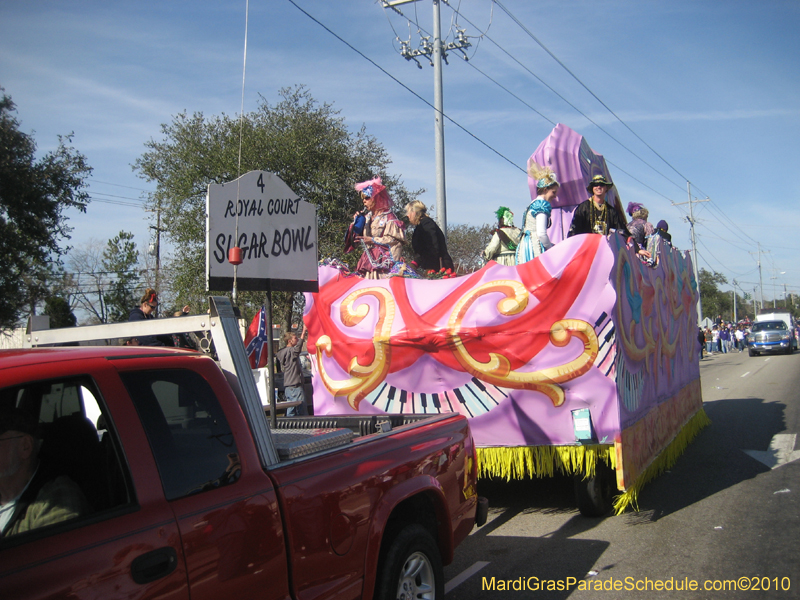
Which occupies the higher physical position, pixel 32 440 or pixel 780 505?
pixel 32 440

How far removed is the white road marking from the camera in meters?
4.21

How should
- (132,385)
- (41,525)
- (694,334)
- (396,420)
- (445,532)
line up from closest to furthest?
(41,525) → (132,385) → (445,532) → (396,420) → (694,334)

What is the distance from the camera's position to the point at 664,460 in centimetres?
699

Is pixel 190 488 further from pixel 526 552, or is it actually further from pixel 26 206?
pixel 26 206

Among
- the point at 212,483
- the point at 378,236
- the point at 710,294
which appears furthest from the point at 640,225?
the point at 710,294

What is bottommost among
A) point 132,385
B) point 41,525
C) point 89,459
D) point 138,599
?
point 138,599

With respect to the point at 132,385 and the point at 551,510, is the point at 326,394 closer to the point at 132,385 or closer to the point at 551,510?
the point at 551,510

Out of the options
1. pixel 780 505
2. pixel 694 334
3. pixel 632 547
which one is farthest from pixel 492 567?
pixel 694 334

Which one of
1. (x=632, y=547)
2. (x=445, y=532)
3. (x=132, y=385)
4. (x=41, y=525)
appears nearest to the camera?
(x=41, y=525)

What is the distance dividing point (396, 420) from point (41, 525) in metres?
2.67

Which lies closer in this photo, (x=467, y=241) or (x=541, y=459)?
(x=541, y=459)

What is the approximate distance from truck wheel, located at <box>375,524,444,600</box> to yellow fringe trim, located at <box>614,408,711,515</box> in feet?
→ 8.16

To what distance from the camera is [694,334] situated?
1042 cm

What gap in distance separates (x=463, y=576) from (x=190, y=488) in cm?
278
